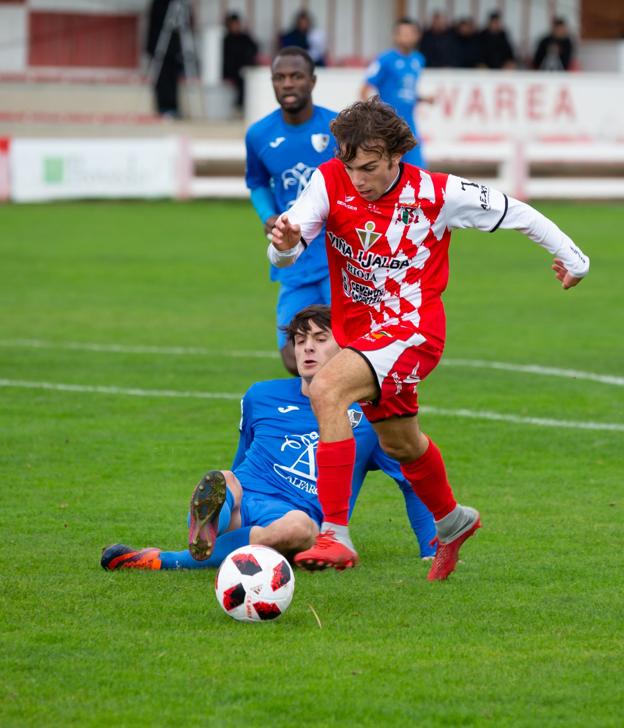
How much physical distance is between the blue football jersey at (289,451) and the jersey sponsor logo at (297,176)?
8.06 ft

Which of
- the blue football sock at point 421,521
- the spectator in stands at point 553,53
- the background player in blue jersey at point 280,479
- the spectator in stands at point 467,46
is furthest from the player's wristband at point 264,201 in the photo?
the spectator in stands at point 553,53

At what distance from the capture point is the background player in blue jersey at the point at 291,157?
848 centimetres

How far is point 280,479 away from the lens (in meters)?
6.27

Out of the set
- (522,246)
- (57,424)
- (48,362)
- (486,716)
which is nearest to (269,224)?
(57,424)

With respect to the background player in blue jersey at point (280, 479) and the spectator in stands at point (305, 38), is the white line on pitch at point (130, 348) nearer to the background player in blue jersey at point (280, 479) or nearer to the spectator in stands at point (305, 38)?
the background player in blue jersey at point (280, 479)

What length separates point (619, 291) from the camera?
632 inches

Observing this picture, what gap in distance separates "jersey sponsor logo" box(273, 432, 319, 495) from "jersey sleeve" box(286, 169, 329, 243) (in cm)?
117

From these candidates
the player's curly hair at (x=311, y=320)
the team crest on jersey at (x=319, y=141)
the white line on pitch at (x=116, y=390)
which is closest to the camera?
the player's curly hair at (x=311, y=320)

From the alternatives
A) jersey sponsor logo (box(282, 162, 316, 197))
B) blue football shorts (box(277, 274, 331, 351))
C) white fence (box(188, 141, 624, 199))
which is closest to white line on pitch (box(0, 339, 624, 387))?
blue football shorts (box(277, 274, 331, 351))

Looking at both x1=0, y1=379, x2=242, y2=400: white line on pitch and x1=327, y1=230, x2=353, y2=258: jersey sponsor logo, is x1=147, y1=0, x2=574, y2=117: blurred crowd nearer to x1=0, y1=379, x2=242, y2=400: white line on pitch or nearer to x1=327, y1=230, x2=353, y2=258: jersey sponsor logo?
x1=0, y1=379, x2=242, y2=400: white line on pitch

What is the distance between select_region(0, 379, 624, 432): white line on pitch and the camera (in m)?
9.12

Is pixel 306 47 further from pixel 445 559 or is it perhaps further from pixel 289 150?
pixel 445 559

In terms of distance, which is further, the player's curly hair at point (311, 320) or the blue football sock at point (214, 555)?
the player's curly hair at point (311, 320)

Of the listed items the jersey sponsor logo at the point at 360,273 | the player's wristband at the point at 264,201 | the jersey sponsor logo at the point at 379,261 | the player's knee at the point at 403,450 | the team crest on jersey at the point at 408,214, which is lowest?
the player's knee at the point at 403,450
